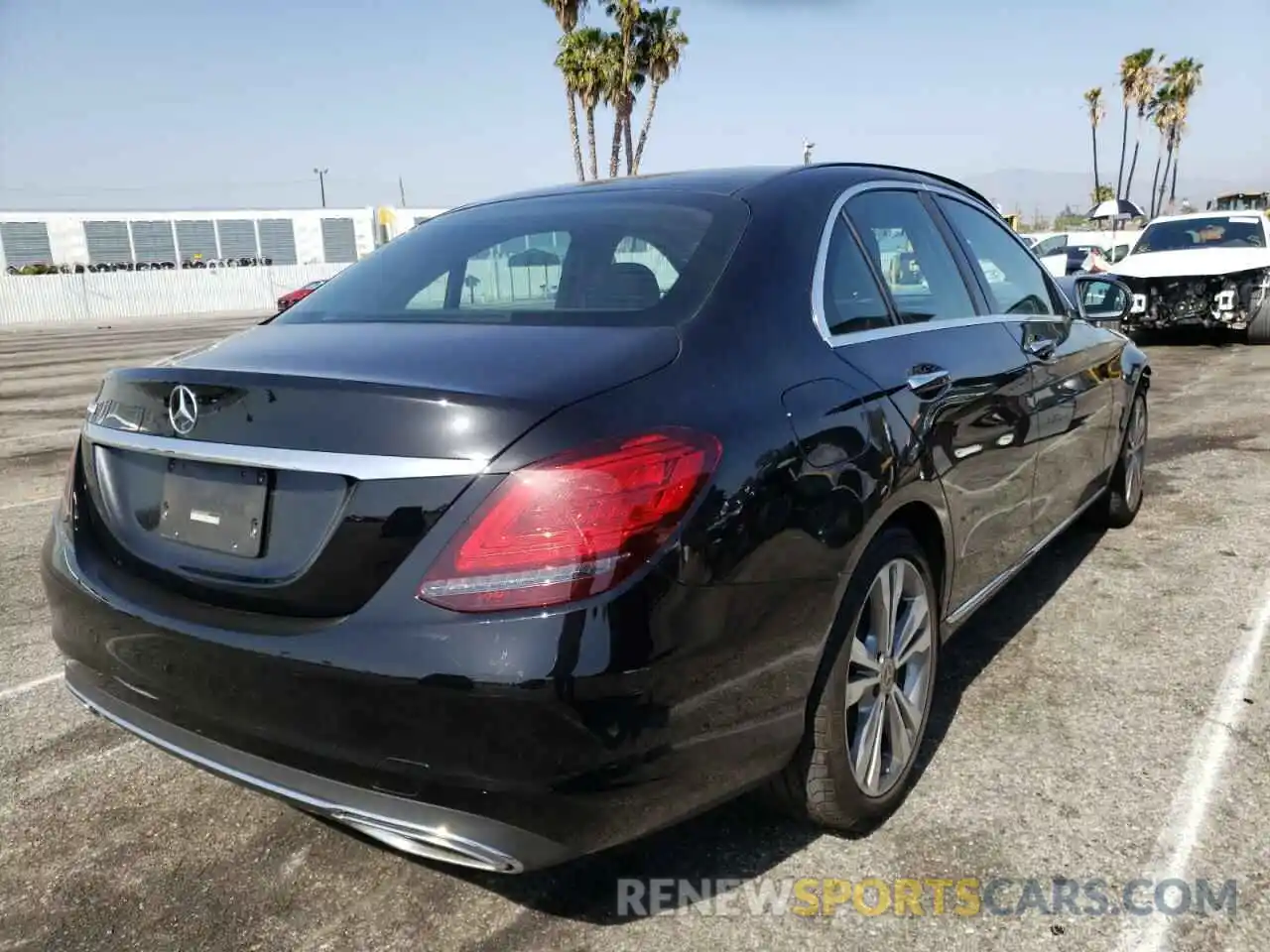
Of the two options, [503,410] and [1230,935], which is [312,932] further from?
[1230,935]

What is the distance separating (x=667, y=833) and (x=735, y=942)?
0.43 metres

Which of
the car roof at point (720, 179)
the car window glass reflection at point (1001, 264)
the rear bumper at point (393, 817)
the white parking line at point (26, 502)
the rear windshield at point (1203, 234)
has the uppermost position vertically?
the car roof at point (720, 179)

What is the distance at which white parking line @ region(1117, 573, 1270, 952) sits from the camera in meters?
2.20

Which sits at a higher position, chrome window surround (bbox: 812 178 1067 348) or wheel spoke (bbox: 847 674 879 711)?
chrome window surround (bbox: 812 178 1067 348)

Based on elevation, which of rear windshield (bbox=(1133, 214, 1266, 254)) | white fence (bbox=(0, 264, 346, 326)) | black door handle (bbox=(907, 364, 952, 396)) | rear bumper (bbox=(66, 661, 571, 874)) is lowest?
white fence (bbox=(0, 264, 346, 326))

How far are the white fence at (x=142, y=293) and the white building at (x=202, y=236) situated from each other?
933 cm

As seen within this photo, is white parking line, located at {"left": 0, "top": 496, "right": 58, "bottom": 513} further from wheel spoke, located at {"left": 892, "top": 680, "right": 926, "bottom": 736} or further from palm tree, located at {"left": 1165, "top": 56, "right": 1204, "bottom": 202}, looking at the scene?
palm tree, located at {"left": 1165, "top": 56, "right": 1204, "bottom": 202}

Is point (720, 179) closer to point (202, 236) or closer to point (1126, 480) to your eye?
point (1126, 480)

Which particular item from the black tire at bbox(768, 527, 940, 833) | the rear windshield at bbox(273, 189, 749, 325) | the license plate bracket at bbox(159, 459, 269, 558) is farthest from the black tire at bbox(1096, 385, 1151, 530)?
the license plate bracket at bbox(159, 459, 269, 558)

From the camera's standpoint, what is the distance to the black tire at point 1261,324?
1295 centimetres

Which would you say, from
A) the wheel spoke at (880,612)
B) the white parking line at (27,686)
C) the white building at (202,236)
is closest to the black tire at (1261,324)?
the wheel spoke at (880,612)

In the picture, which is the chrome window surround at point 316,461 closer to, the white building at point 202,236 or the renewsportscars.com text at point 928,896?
the renewsportscars.com text at point 928,896

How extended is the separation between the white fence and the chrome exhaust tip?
1299 inches

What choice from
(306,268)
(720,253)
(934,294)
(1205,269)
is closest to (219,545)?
(720,253)
